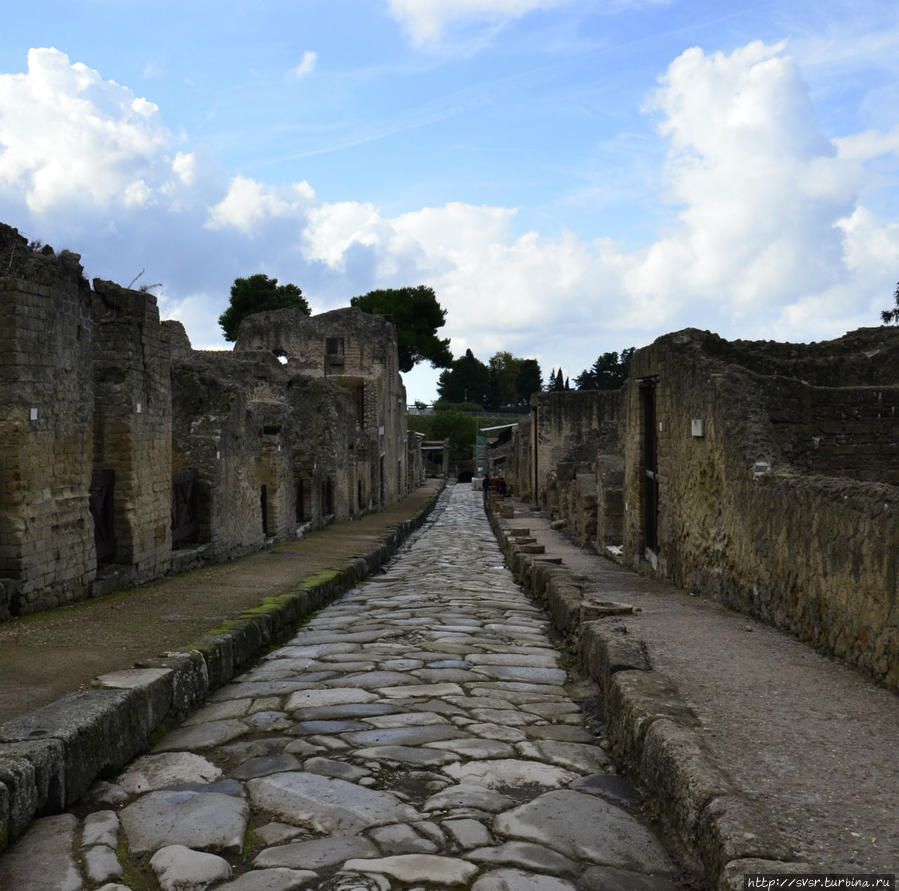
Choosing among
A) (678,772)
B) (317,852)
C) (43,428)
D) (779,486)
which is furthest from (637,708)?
(43,428)

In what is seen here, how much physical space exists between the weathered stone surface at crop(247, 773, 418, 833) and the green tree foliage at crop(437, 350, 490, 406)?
3287 inches

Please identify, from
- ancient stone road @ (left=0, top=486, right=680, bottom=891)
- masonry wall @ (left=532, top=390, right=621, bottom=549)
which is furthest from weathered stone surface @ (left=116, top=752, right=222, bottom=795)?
masonry wall @ (left=532, top=390, right=621, bottom=549)

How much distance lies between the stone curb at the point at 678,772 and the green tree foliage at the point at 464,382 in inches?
Answer: 3216

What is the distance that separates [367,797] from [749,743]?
1.52 metres

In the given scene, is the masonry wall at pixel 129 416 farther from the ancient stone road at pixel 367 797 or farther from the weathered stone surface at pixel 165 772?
the weathered stone surface at pixel 165 772

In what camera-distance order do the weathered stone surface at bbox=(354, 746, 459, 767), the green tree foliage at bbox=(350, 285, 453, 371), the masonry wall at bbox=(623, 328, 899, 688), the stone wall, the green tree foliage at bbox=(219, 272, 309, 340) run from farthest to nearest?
the green tree foliage at bbox=(350, 285, 453, 371) → the green tree foliage at bbox=(219, 272, 309, 340) → the stone wall → the masonry wall at bbox=(623, 328, 899, 688) → the weathered stone surface at bbox=(354, 746, 459, 767)

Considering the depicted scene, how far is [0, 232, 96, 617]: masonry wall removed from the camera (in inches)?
268

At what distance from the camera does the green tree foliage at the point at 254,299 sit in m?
54.7

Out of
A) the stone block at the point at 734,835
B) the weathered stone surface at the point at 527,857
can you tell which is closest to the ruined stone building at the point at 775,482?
the stone block at the point at 734,835

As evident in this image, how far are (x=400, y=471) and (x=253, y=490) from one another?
24.8 meters

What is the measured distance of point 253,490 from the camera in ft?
43.9

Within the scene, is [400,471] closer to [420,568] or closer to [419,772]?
[420,568]

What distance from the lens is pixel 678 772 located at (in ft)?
10.6

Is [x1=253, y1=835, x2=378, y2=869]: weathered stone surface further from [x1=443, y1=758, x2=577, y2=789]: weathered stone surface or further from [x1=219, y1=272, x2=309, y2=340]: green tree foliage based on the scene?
[x1=219, y1=272, x2=309, y2=340]: green tree foliage
